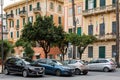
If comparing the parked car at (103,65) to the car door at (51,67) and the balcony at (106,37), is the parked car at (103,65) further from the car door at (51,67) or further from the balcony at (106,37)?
the balcony at (106,37)

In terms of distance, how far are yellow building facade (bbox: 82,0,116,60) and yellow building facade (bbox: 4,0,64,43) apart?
50.9 ft

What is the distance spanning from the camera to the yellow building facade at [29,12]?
231ft

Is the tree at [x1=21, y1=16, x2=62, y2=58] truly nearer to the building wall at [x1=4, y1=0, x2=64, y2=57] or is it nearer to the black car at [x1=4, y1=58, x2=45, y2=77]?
the black car at [x1=4, y1=58, x2=45, y2=77]

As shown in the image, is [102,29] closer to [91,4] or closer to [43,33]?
[91,4]

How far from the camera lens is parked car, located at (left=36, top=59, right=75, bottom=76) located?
28.9 metres

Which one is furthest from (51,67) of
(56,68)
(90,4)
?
(90,4)

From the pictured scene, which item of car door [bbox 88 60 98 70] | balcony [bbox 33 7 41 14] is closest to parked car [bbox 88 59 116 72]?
car door [bbox 88 60 98 70]

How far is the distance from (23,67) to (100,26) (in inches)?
1077

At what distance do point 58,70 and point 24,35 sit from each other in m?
14.2

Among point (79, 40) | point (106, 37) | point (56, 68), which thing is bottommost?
point (56, 68)

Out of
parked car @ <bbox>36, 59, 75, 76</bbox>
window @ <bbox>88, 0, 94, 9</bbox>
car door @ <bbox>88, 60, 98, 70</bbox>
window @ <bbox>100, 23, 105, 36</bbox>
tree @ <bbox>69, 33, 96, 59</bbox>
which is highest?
window @ <bbox>88, 0, 94, 9</bbox>

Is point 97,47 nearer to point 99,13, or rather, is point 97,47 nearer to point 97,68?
point 99,13

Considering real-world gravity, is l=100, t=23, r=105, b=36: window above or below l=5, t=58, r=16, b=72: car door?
above

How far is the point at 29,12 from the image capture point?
73.5 metres
